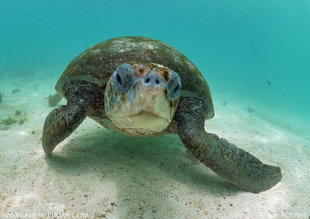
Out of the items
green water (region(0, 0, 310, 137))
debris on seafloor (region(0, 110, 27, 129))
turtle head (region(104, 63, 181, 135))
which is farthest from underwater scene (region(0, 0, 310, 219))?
green water (region(0, 0, 310, 137))

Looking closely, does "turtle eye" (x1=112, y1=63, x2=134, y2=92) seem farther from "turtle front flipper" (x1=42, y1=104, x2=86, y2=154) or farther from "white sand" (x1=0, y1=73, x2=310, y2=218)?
"white sand" (x1=0, y1=73, x2=310, y2=218)

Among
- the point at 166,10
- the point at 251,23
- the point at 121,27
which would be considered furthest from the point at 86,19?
the point at 251,23

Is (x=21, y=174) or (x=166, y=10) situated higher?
(x=166, y=10)

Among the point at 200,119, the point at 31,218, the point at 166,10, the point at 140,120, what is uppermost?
the point at 166,10

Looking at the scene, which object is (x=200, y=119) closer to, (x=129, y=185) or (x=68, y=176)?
(x=129, y=185)

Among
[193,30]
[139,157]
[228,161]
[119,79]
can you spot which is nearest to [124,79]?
[119,79]

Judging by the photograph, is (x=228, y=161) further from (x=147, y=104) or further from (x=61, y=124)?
(x=61, y=124)
